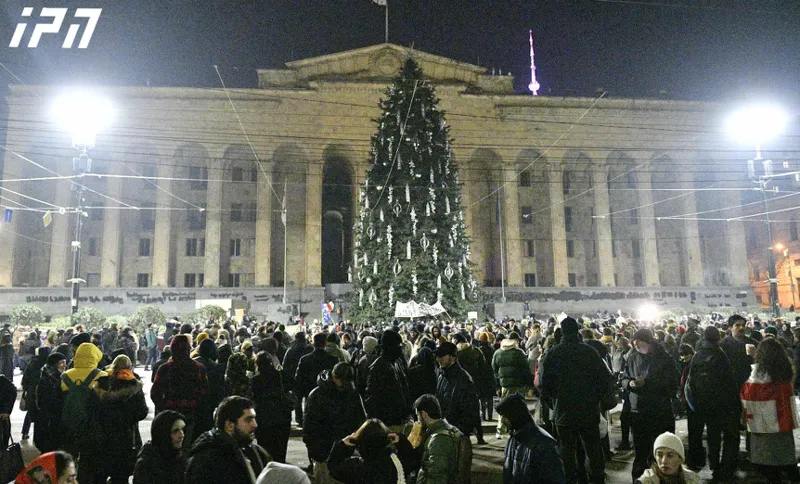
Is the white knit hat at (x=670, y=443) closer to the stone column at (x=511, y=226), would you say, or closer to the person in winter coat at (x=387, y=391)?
the person in winter coat at (x=387, y=391)

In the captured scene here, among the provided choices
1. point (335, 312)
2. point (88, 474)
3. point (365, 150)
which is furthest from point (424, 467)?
point (365, 150)

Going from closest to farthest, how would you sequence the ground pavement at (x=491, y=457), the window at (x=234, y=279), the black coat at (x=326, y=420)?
the black coat at (x=326, y=420)
the ground pavement at (x=491, y=457)
the window at (x=234, y=279)

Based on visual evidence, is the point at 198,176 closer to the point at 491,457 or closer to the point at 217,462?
the point at 491,457

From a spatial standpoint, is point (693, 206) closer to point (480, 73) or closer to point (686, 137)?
point (686, 137)

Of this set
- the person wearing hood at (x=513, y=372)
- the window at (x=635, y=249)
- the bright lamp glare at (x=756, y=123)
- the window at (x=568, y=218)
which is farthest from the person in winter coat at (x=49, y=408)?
the window at (x=635, y=249)

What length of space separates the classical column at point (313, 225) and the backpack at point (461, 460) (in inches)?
1513

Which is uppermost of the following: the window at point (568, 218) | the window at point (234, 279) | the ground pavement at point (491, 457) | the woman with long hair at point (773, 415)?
the window at point (568, 218)

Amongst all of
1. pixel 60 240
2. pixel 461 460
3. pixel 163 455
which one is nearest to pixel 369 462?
pixel 461 460

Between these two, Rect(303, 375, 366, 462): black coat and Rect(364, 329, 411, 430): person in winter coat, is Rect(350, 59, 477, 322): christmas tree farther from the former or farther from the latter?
Rect(303, 375, 366, 462): black coat

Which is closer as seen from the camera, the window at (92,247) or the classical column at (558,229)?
the window at (92,247)

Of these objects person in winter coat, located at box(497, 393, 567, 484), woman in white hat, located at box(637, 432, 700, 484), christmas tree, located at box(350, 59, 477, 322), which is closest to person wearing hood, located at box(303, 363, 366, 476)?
person in winter coat, located at box(497, 393, 567, 484)

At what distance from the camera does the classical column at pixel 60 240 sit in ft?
130

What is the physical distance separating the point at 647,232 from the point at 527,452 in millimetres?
46503

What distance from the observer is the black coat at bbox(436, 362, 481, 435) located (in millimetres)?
6559
